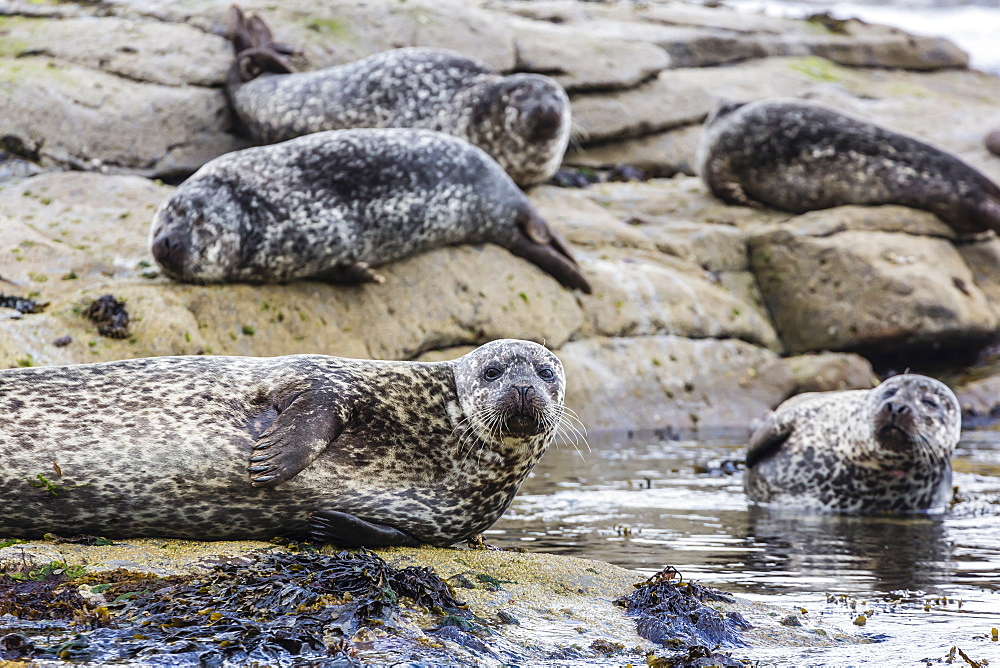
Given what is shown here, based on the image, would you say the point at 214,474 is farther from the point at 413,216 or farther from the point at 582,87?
the point at 582,87

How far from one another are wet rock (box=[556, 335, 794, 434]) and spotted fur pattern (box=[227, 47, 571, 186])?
259 centimetres

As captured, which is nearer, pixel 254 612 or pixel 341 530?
pixel 254 612

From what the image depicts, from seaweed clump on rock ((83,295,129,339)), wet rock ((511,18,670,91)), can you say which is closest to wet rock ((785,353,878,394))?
wet rock ((511,18,670,91))

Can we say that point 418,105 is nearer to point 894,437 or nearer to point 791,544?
point 894,437

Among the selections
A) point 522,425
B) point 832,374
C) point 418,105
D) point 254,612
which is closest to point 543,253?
point 418,105

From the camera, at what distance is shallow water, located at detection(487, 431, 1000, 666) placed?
480cm

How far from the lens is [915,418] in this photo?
7.64 m

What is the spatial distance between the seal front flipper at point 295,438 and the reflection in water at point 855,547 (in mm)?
2159

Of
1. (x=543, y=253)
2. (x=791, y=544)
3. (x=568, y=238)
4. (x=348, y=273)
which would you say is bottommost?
(x=568, y=238)

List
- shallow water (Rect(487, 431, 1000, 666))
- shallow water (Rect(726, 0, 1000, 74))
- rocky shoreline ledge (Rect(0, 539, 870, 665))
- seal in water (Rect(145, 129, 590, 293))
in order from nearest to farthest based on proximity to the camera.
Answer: rocky shoreline ledge (Rect(0, 539, 870, 665))
shallow water (Rect(487, 431, 1000, 666))
seal in water (Rect(145, 129, 590, 293))
shallow water (Rect(726, 0, 1000, 74))

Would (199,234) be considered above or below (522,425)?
below

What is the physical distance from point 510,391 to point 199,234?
5.08 metres

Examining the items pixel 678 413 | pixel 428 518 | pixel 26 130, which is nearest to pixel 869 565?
pixel 428 518

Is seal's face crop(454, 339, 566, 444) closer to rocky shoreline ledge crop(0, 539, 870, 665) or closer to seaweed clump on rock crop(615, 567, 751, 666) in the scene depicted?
rocky shoreline ledge crop(0, 539, 870, 665)
